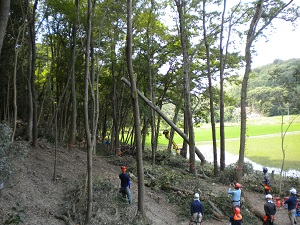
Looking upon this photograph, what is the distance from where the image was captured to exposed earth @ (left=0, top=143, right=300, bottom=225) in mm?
7906

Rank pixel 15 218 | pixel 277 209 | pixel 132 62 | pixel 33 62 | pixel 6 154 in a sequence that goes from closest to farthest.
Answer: pixel 15 218 < pixel 6 154 < pixel 277 209 < pixel 33 62 < pixel 132 62

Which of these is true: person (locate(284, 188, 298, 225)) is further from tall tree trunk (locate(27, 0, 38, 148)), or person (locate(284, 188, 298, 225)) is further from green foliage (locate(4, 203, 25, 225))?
tall tree trunk (locate(27, 0, 38, 148))

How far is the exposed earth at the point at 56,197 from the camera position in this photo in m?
7.91

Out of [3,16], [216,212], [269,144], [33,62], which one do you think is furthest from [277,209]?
[269,144]

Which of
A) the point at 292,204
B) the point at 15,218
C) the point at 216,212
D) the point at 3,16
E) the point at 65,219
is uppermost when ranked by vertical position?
the point at 3,16

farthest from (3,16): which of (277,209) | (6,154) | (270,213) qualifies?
(277,209)

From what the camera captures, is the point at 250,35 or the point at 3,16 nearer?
the point at 3,16

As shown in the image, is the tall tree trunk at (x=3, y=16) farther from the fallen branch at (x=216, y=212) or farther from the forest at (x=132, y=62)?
the fallen branch at (x=216, y=212)

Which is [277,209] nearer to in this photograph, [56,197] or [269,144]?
[56,197]

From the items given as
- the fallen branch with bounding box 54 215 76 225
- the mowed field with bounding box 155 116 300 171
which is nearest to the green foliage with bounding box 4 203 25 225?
the fallen branch with bounding box 54 215 76 225

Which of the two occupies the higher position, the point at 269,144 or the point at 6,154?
the point at 6,154

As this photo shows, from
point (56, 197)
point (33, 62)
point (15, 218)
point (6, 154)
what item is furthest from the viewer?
point (33, 62)

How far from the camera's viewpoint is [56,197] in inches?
370

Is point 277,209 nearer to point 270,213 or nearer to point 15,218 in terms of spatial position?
point 270,213
